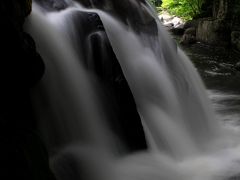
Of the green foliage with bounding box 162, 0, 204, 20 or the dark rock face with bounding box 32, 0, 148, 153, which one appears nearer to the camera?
the dark rock face with bounding box 32, 0, 148, 153

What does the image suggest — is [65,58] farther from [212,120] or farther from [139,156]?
[212,120]

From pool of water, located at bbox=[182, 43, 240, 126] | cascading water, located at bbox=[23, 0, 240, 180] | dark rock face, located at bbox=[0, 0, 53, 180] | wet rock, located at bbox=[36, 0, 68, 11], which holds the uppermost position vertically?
wet rock, located at bbox=[36, 0, 68, 11]

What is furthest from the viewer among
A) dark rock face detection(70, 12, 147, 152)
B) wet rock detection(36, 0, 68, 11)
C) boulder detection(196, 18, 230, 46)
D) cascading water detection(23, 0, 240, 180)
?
boulder detection(196, 18, 230, 46)

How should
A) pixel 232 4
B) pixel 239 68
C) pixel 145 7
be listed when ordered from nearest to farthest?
pixel 145 7
pixel 239 68
pixel 232 4

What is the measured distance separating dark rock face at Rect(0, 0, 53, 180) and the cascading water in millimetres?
779

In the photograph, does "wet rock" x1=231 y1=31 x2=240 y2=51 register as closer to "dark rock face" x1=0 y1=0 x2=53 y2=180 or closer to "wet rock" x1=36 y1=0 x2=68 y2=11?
"wet rock" x1=36 y1=0 x2=68 y2=11

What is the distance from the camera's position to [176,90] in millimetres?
7219

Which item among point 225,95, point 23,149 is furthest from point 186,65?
point 23,149

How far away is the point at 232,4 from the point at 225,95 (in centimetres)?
962

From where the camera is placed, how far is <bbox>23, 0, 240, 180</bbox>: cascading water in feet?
15.5

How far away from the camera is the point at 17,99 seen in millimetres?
3867

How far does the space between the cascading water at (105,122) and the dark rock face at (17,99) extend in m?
0.78

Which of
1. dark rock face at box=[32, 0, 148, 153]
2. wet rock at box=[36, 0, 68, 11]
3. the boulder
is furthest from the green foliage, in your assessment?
dark rock face at box=[32, 0, 148, 153]

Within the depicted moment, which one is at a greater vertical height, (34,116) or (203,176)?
(34,116)
